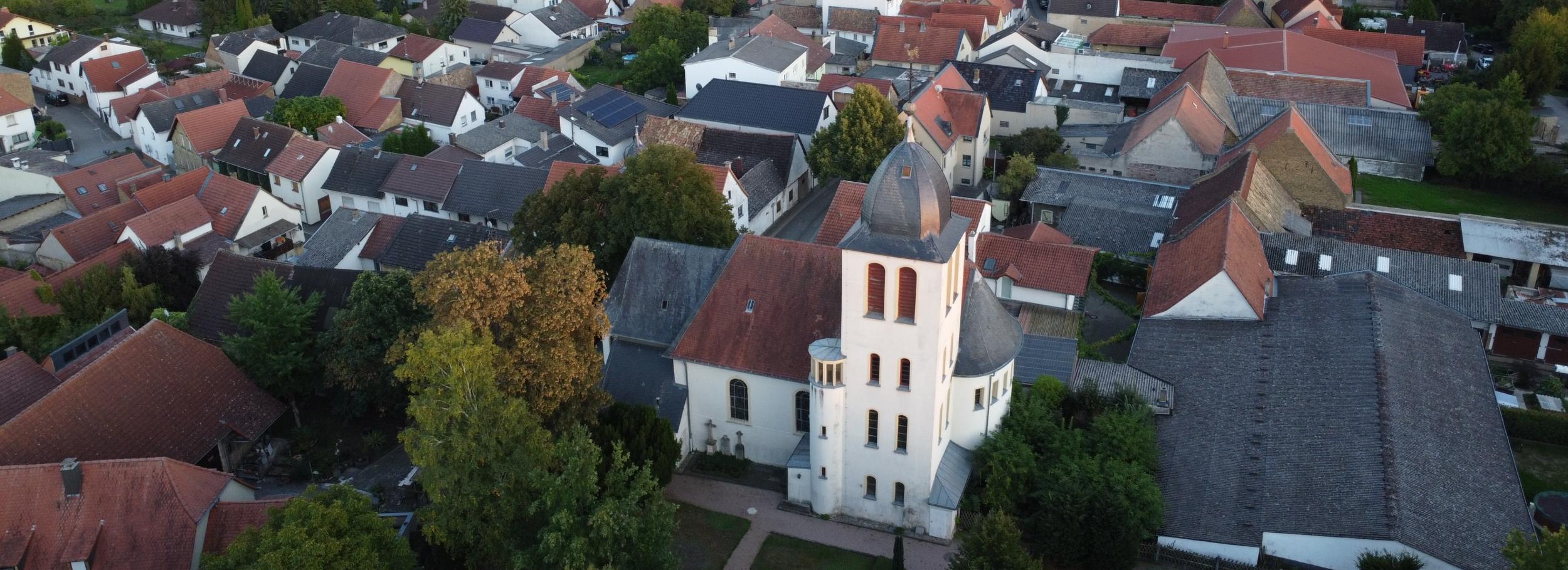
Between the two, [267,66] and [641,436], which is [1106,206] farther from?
[267,66]

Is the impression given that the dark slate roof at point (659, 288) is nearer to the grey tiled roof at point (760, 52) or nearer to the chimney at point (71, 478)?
the chimney at point (71, 478)

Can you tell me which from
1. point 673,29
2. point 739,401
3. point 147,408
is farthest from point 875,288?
point 673,29

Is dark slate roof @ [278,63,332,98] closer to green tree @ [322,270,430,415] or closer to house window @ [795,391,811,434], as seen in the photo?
green tree @ [322,270,430,415]

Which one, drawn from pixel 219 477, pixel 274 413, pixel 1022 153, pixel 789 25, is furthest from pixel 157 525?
pixel 789 25

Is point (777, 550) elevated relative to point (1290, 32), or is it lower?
lower

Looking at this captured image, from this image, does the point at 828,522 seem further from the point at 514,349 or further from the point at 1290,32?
the point at 1290,32
